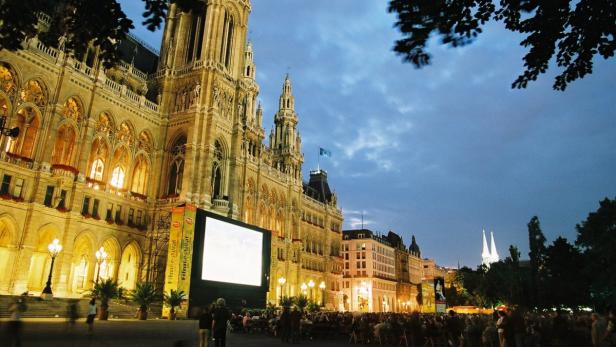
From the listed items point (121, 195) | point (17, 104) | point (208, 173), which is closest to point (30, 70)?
point (17, 104)

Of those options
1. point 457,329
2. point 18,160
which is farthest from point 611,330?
point 18,160

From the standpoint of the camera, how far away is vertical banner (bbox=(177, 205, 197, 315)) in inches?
1246

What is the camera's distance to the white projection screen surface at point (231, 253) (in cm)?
3338

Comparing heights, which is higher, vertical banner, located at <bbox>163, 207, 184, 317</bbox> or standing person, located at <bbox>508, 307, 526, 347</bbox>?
vertical banner, located at <bbox>163, 207, 184, 317</bbox>

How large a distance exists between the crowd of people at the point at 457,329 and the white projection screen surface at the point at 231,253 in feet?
23.8

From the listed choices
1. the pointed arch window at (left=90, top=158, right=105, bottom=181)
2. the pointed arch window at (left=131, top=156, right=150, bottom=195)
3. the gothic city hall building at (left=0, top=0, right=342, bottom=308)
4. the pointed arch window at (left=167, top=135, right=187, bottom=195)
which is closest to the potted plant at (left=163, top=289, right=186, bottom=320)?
the gothic city hall building at (left=0, top=0, right=342, bottom=308)

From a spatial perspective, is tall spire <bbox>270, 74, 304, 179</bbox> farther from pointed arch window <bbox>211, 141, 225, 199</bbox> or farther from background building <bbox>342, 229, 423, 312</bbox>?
background building <bbox>342, 229, 423, 312</bbox>

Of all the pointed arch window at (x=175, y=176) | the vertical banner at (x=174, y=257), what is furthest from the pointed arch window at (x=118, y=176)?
the vertical banner at (x=174, y=257)

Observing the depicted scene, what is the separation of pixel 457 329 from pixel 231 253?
21.1 m

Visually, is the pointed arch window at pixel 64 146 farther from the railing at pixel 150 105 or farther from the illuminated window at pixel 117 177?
the railing at pixel 150 105

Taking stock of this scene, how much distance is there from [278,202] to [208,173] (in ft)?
72.8

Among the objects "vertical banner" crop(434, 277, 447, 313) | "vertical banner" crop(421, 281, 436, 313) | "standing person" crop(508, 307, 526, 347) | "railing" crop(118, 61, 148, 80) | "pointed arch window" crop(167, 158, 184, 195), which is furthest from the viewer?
"vertical banner" crop(421, 281, 436, 313)

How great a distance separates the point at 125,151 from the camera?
132ft

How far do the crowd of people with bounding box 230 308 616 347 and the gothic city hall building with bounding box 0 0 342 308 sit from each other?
650 inches
